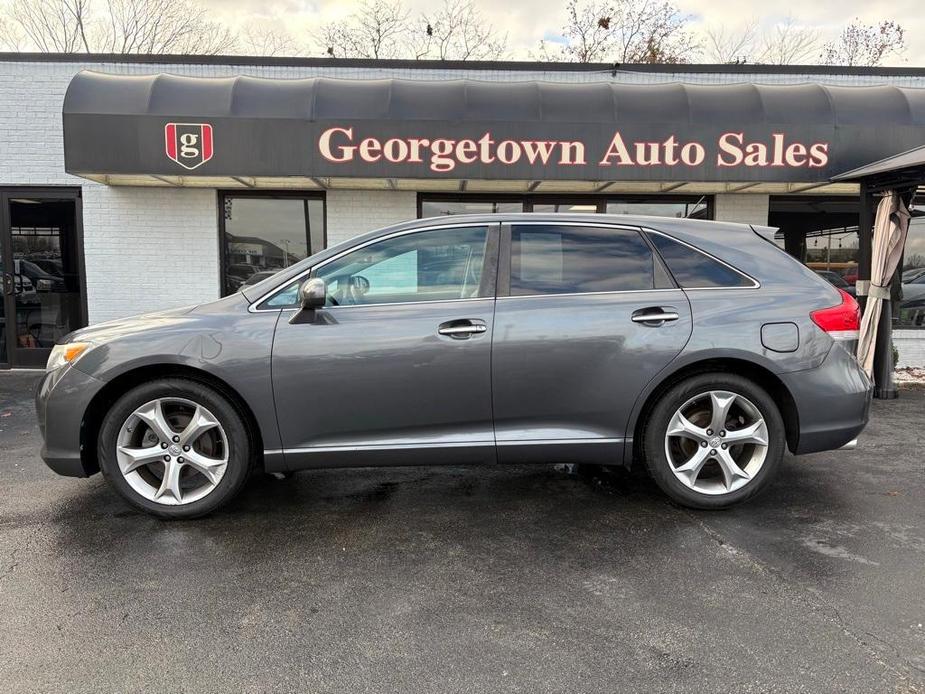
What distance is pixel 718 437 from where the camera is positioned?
3826 mm

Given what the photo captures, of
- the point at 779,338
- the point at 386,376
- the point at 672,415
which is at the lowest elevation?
the point at 672,415

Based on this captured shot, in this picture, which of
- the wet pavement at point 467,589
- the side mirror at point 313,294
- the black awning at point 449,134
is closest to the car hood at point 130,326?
the side mirror at point 313,294

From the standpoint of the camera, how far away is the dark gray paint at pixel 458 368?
3643 mm

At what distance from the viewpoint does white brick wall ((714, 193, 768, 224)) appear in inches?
366

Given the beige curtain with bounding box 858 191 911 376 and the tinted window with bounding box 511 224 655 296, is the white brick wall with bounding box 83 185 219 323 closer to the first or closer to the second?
the tinted window with bounding box 511 224 655 296

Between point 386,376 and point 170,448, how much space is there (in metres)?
1.30

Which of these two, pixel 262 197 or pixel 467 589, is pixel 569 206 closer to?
pixel 262 197

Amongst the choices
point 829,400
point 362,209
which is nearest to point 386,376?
point 829,400

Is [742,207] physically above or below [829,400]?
above

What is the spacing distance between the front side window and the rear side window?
111 cm

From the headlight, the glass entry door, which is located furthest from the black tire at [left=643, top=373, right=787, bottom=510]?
the glass entry door

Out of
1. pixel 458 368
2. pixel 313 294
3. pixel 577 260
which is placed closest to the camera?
pixel 313 294

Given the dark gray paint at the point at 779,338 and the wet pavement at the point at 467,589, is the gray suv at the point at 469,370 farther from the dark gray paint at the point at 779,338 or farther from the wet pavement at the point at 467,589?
the wet pavement at the point at 467,589

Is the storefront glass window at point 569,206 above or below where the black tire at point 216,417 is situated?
above
